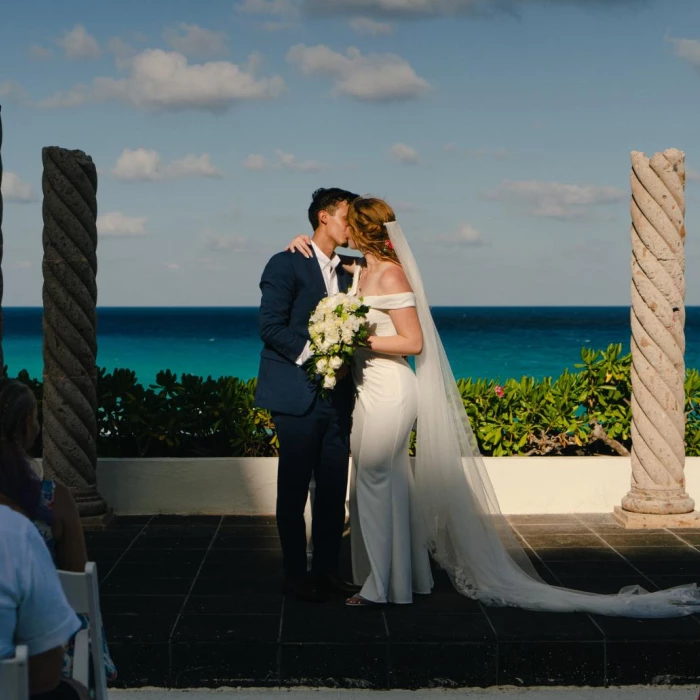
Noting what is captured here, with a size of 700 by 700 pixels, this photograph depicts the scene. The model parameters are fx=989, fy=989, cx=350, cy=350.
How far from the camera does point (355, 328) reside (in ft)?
15.1

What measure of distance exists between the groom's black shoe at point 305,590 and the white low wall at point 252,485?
214cm

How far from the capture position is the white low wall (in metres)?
7.12

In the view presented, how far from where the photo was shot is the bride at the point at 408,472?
15.7 feet

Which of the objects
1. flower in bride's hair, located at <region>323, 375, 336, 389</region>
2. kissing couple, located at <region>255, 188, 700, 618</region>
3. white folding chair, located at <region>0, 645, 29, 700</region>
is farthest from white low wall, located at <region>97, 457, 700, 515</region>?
white folding chair, located at <region>0, 645, 29, 700</region>

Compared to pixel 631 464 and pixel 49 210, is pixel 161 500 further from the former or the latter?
pixel 631 464

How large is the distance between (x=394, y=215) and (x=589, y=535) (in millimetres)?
2763

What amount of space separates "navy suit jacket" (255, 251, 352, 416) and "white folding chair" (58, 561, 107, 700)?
2.23m

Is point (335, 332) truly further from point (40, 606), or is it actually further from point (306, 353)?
point (40, 606)

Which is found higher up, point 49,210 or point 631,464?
point 49,210

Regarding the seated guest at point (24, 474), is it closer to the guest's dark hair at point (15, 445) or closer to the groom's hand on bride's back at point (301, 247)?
the guest's dark hair at point (15, 445)

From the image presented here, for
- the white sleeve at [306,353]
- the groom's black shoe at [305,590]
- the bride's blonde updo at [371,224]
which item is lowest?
the groom's black shoe at [305,590]

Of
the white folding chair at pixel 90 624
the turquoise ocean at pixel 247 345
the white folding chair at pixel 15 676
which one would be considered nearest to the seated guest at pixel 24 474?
the white folding chair at pixel 90 624

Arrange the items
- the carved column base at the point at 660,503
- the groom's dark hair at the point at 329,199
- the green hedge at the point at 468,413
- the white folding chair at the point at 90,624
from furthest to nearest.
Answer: the green hedge at the point at 468,413, the carved column base at the point at 660,503, the groom's dark hair at the point at 329,199, the white folding chair at the point at 90,624

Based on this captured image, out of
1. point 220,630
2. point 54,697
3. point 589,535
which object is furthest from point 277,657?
point 589,535
